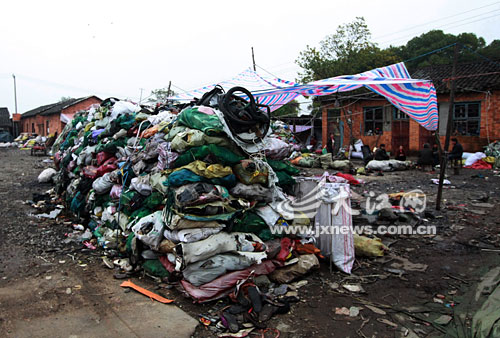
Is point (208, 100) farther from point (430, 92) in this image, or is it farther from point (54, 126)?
point (54, 126)

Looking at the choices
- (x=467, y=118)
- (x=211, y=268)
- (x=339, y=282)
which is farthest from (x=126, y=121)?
(x=467, y=118)

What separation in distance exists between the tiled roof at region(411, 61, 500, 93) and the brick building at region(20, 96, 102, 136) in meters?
21.5

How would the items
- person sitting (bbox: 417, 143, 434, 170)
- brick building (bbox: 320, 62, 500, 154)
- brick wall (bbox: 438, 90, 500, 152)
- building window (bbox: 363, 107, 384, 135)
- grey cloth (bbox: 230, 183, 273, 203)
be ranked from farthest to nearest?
building window (bbox: 363, 107, 384, 135) → brick building (bbox: 320, 62, 500, 154) → brick wall (bbox: 438, 90, 500, 152) → person sitting (bbox: 417, 143, 434, 170) → grey cloth (bbox: 230, 183, 273, 203)

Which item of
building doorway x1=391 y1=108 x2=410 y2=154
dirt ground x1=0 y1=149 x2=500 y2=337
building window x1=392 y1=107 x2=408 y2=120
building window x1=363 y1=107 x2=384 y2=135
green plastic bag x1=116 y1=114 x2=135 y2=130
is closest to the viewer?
dirt ground x1=0 y1=149 x2=500 y2=337

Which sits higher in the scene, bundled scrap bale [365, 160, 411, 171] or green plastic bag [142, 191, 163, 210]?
green plastic bag [142, 191, 163, 210]

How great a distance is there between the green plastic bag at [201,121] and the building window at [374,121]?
14.6 m

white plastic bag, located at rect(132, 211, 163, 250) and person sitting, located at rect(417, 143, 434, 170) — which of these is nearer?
white plastic bag, located at rect(132, 211, 163, 250)

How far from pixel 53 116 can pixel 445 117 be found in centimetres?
2828

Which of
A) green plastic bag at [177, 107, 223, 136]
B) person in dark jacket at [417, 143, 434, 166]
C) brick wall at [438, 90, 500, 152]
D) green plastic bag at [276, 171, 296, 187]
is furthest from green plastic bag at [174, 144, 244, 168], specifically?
brick wall at [438, 90, 500, 152]

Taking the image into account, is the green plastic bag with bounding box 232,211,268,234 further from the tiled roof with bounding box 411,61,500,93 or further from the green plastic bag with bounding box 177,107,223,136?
the tiled roof with bounding box 411,61,500,93

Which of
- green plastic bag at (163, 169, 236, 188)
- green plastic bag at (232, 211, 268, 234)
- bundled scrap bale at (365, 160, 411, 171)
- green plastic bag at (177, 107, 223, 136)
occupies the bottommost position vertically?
bundled scrap bale at (365, 160, 411, 171)

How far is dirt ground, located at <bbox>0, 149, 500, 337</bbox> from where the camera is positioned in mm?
2944

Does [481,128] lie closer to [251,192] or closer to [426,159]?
[426,159]

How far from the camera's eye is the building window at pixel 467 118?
560 inches
